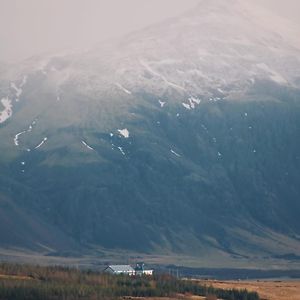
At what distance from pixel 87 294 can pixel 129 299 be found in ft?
24.9

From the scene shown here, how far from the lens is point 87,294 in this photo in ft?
647

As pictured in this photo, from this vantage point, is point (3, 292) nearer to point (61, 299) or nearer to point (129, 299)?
point (61, 299)

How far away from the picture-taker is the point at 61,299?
191 m

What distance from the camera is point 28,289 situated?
196 metres

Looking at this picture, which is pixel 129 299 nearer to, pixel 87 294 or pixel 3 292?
pixel 87 294

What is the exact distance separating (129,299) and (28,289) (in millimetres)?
18069

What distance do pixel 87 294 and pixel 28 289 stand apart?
1049 cm

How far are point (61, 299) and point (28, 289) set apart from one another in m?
7.81

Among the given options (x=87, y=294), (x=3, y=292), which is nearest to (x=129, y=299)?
(x=87, y=294)

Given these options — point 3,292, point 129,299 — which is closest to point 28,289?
point 3,292

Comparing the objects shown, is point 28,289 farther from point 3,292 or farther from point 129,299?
point 129,299

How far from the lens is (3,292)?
192 meters

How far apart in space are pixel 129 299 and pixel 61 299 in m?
13.6
